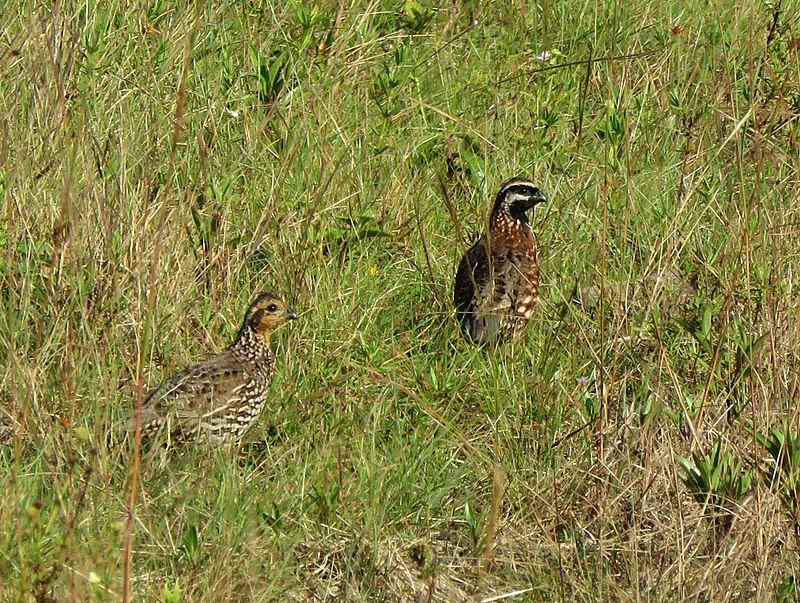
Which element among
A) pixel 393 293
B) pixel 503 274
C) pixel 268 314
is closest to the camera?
pixel 268 314

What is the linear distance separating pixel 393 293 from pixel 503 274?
60 cm

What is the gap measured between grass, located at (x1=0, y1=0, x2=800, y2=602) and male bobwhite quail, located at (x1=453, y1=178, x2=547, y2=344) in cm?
12

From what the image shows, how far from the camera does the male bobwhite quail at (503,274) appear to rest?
20.9 ft

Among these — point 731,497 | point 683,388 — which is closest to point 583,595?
point 731,497

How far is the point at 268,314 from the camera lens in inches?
236

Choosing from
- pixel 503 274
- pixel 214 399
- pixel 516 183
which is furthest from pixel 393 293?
pixel 214 399

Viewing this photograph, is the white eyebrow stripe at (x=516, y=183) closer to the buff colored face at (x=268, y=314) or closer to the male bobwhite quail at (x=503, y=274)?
the male bobwhite quail at (x=503, y=274)

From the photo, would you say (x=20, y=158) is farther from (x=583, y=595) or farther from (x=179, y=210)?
(x=583, y=595)

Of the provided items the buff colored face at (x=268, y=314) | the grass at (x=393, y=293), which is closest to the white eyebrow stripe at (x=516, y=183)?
the grass at (x=393, y=293)

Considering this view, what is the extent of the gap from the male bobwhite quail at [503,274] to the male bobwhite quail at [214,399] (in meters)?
1.05

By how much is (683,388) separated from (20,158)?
3.06 m

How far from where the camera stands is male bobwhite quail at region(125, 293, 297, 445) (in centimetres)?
557

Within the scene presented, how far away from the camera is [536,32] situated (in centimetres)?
866

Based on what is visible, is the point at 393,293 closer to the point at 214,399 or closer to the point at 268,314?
the point at 268,314
